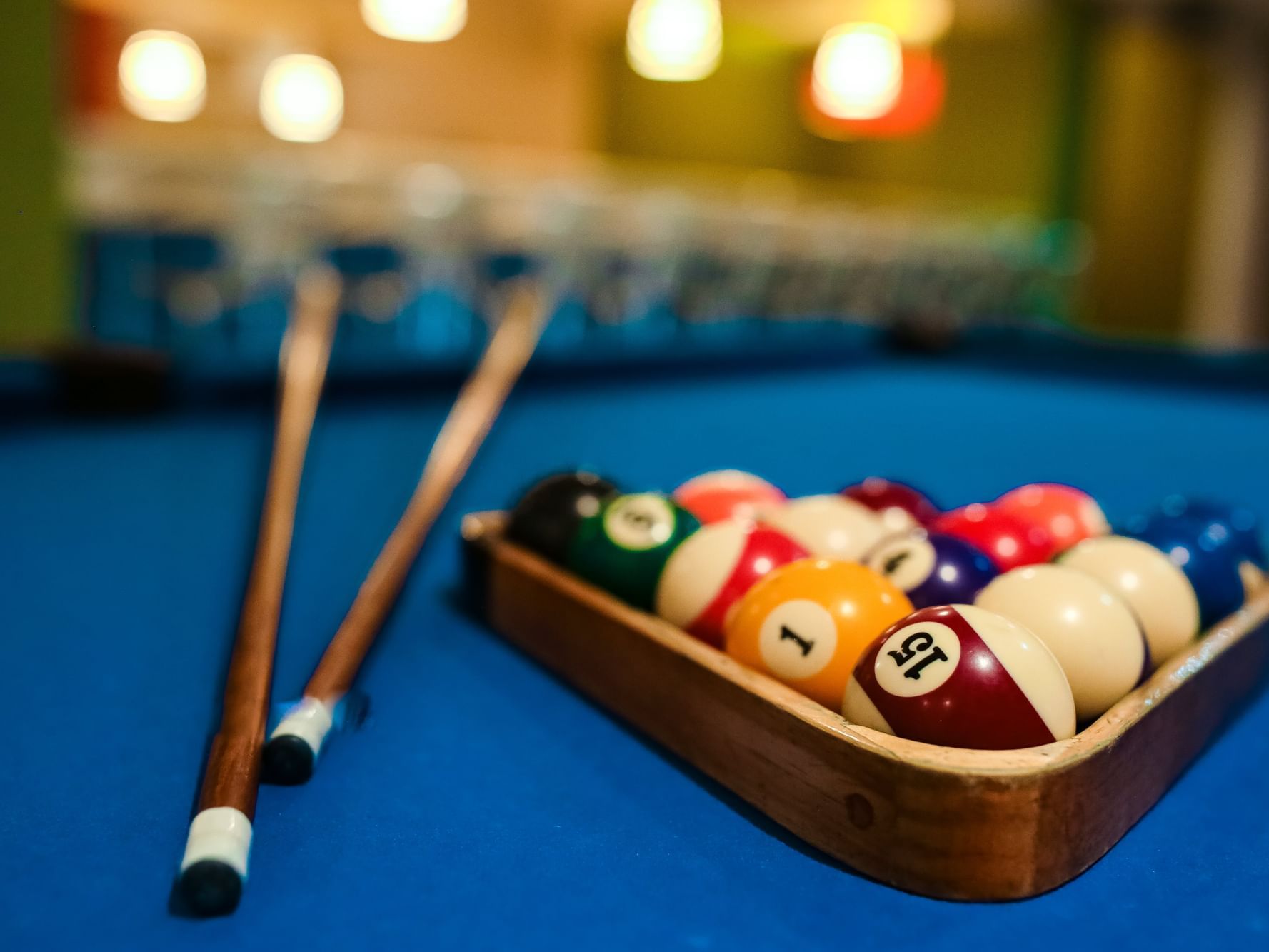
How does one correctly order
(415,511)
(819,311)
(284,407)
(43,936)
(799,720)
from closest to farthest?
(43,936) → (799,720) → (415,511) → (284,407) → (819,311)

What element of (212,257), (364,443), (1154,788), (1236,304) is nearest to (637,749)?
(1154,788)

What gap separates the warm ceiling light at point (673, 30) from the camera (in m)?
7.18

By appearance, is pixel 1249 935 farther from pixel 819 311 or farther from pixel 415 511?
pixel 819 311

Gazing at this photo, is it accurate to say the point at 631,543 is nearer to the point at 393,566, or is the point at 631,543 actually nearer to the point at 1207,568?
the point at 393,566

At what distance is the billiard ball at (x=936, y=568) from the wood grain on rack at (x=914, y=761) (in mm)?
190

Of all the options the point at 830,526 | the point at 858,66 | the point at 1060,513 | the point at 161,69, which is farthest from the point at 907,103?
the point at 830,526

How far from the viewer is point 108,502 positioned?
6.39 feet

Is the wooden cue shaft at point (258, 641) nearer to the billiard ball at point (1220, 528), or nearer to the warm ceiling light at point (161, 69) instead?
the billiard ball at point (1220, 528)

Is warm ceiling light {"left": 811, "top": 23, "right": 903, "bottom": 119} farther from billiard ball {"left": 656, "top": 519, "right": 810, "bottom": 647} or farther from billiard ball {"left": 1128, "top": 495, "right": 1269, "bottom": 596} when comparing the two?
billiard ball {"left": 656, "top": 519, "right": 810, "bottom": 647}

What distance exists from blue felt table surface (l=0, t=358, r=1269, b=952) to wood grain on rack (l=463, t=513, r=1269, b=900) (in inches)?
0.8

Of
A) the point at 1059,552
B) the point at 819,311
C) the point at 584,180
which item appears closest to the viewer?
the point at 1059,552

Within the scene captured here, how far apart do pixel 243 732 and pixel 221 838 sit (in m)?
0.18

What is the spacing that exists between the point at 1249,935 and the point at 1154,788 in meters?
0.19

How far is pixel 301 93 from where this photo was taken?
891 cm
